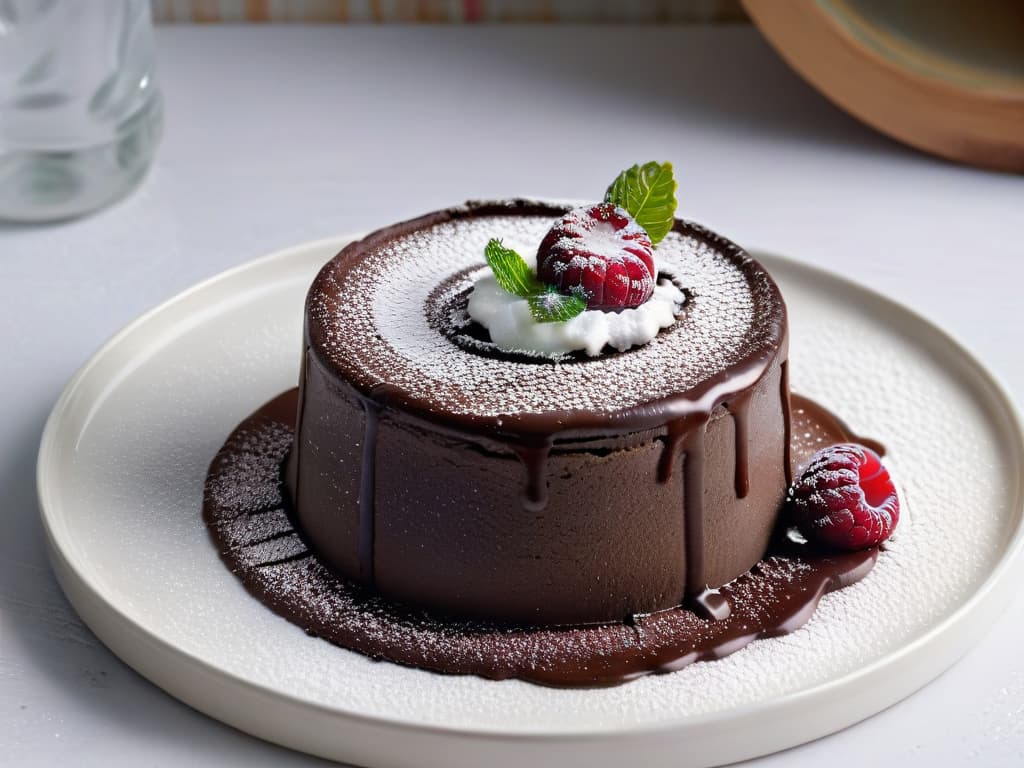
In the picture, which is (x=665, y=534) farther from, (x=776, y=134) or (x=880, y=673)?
(x=776, y=134)

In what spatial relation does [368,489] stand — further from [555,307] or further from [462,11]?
[462,11]

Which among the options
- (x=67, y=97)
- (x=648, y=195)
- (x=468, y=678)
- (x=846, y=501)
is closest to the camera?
(x=468, y=678)

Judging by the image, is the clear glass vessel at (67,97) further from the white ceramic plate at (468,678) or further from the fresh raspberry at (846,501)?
the fresh raspberry at (846,501)

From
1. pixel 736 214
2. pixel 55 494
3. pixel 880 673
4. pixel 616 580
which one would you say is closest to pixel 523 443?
pixel 616 580

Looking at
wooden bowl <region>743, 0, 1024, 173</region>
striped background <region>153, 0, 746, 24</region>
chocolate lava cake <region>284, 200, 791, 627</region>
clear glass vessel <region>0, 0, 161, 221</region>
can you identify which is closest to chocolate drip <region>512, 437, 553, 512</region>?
chocolate lava cake <region>284, 200, 791, 627</region>

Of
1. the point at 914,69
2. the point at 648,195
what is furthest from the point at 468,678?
the point at 914,69

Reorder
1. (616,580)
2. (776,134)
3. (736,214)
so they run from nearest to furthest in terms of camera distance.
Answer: (616,580) → (736,214) → (776,134)

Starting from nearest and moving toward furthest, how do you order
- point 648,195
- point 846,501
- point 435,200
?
point 846,501
point 648,195
point 435,200
